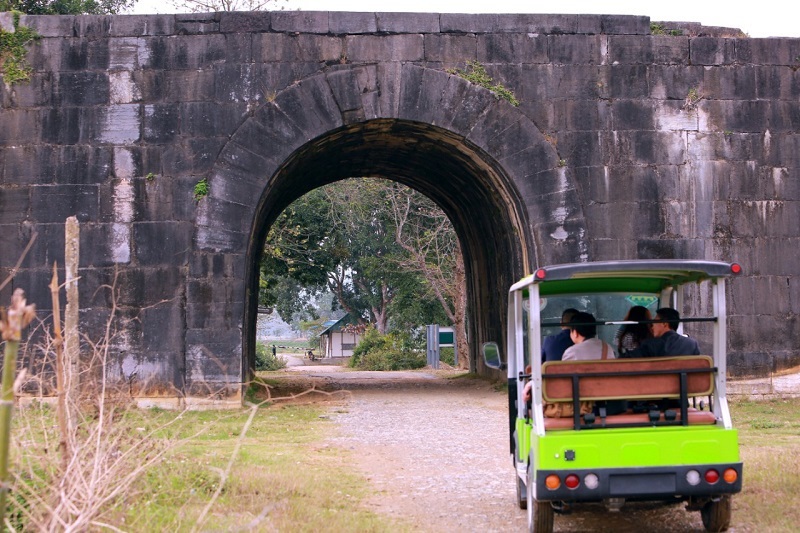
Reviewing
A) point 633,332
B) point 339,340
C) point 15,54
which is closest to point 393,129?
point 15,54

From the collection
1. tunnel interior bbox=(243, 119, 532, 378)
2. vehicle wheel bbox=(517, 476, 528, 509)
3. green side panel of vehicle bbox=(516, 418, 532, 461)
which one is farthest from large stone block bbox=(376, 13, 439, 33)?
vehicle wheel bbox=(517, 476, 528, 509)

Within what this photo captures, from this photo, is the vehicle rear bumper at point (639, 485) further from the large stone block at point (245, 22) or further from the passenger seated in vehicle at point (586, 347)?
the large stone block at point (245, 22)

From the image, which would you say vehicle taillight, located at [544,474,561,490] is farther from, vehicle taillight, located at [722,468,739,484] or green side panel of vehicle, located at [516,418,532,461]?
vehicle taillight, located at [722,468,739,484]

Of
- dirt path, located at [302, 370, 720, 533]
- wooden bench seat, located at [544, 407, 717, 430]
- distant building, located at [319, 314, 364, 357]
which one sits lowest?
distant building, located at [319, 314, 364, 357]

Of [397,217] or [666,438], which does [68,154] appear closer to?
[666,438]

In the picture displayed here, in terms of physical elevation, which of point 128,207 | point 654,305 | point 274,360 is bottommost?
point 274,360

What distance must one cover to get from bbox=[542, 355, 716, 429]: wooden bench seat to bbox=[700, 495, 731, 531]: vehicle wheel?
547 millimetres

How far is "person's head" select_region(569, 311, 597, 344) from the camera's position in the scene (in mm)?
6391

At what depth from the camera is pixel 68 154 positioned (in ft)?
42.7

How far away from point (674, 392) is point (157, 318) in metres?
8.70

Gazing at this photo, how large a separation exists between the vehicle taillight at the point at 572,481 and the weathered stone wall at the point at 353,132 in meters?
7.72

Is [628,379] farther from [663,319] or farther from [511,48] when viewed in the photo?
[511,48]

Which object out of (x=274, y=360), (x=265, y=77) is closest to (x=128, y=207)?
(x=265, y=77)

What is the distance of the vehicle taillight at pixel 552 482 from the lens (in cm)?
564
